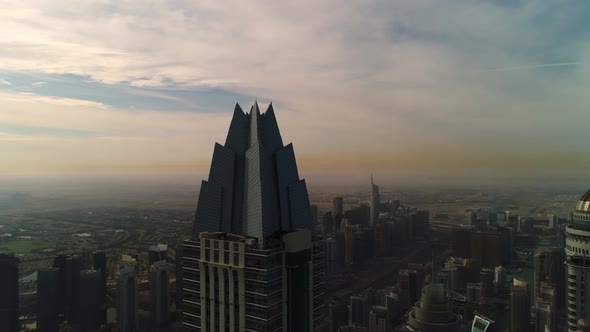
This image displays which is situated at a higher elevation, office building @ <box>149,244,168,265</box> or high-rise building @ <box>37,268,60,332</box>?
office building @ <box>149,244,168,265</box>

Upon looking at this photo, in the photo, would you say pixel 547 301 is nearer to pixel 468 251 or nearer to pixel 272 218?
pixel 468 251

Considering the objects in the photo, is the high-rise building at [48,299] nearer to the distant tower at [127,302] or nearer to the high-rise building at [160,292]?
the distant tower at [127,302]

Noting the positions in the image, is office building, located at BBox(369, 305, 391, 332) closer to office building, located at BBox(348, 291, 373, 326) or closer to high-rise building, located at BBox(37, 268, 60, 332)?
office building, located at BBox(348, 291, 373, 326)

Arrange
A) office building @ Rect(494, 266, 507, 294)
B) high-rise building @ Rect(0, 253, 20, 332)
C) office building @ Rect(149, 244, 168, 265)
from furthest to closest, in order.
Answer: office building @ Rect(149, 244, 168, 265), office building @ Rect(494, 266, 507, 294), high-rise building @ Rect(0, 253, 20, 332)

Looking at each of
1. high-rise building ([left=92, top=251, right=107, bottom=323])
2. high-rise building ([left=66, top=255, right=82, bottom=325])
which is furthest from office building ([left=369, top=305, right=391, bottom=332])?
high-rise building ([left=66, top=255, right=82, bottom=325])

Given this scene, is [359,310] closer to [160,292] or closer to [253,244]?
[160,292]

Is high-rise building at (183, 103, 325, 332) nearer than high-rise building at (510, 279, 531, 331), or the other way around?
high-rise building at (183, 103, 325, 332)

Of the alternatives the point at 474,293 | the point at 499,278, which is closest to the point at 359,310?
the point at 474,293
